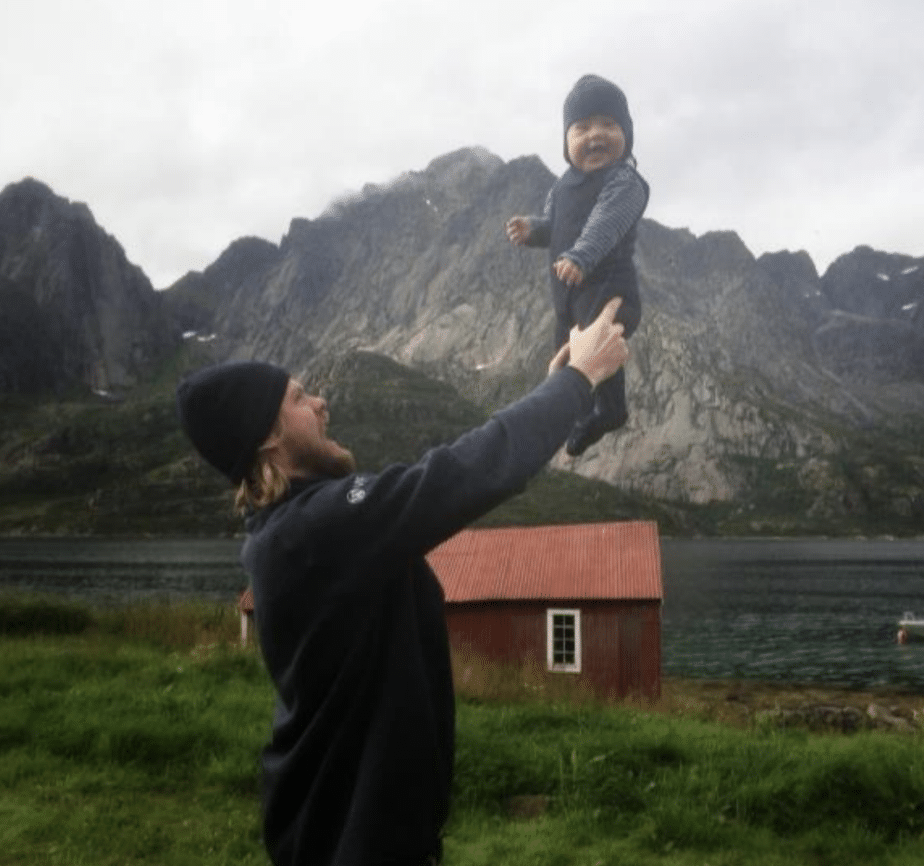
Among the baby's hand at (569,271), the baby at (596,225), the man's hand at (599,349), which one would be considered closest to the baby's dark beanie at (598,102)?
the baby at (596,225)

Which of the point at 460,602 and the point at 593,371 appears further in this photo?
the point at 460,602

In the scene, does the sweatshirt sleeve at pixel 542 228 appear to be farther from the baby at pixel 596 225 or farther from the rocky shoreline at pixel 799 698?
the rocky shoreline at pixel 799 698

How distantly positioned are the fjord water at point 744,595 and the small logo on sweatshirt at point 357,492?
4805 centimetres

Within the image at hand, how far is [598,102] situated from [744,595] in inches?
3518

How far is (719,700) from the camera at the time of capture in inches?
1565

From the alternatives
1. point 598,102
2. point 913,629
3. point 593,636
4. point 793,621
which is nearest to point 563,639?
point 593,636

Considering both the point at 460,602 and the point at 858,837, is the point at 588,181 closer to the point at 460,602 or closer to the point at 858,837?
the point at 858,837

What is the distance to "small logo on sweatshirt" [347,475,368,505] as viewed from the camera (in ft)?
9.14

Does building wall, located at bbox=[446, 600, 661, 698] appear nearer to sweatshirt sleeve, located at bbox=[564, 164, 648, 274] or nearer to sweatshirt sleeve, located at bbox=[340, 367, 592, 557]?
sweatshirt sleeve, located at bbox=[564, 164, 648, 274]

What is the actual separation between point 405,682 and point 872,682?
50.5 metres

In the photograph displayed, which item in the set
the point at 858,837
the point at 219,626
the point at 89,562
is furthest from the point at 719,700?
the point at 89,562

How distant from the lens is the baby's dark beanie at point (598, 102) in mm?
3176

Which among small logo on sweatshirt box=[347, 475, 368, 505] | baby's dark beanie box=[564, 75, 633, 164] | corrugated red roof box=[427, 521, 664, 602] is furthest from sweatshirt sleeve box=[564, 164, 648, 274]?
corrugated red roof box=[427, 521, 664, 602]

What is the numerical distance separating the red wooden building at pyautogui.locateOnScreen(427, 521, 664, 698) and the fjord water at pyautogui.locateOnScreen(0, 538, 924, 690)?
53.1ft
